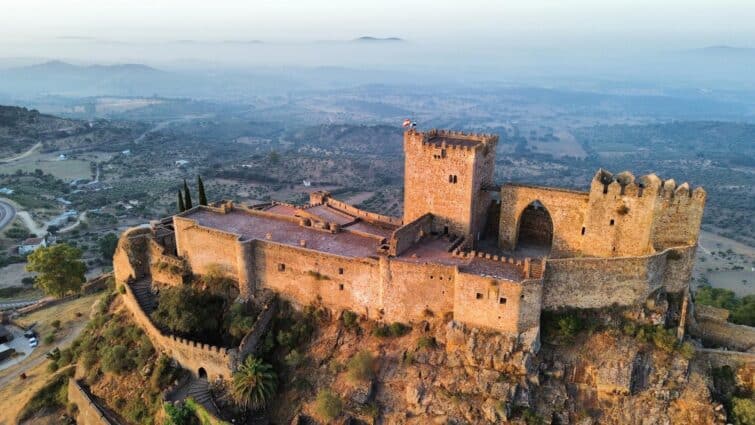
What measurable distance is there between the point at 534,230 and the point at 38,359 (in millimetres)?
45360

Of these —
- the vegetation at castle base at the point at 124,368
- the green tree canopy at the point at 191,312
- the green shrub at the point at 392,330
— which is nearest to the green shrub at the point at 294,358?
the green shrub at the point at 392,330

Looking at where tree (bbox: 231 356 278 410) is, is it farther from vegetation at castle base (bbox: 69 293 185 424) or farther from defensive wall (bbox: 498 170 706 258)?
defensive wall (bbox: 498 170 706 258)

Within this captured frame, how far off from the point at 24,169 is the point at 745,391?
523 ft

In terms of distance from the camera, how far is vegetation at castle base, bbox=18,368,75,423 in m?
41.5

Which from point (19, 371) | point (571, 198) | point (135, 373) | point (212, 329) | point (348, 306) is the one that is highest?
point (571, 198)

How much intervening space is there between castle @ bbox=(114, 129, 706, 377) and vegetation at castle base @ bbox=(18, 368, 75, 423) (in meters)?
7.83

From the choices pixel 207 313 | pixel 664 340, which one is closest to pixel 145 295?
pixel 207 313

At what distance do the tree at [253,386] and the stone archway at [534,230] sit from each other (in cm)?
1979

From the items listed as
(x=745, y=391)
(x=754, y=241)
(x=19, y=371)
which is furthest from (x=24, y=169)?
(x=754, y=241)

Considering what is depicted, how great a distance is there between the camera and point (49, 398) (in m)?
42.3

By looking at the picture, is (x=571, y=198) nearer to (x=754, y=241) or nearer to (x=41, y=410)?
(x=41, y=410)

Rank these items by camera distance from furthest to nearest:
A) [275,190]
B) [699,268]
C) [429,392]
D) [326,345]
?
[275,190] < [699,268] < [326,345] < [429,392]

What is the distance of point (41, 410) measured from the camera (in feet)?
137

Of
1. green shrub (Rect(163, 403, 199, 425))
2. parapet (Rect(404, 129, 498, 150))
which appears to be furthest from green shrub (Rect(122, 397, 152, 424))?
parapet (Rect(404, 129, 498, 150))
